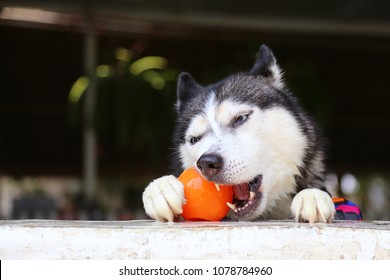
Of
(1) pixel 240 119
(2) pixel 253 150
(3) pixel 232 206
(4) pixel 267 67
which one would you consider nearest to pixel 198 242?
(3) pixel 232 206

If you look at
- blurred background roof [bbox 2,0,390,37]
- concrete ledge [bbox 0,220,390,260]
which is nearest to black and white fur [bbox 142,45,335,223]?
concrete ledge [bbox 0,220,390,260]

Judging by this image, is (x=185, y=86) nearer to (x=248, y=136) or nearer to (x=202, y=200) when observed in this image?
(x=248, y=136)

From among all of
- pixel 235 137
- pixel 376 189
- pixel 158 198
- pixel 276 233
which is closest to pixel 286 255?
pixel 276 233

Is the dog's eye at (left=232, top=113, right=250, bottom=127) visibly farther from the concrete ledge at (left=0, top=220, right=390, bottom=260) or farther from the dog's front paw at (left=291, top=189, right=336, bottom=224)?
the concrete ledge at (left=0, top=220, right=390, bottom=260)

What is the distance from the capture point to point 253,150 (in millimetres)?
2250

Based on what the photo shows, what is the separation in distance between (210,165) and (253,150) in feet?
0.92

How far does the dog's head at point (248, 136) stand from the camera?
2131 millimetres

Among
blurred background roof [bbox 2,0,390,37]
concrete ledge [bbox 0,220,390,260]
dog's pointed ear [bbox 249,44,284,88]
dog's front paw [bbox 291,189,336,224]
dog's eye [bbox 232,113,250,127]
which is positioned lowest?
concrete ledge [bbox 0,220,390,260]

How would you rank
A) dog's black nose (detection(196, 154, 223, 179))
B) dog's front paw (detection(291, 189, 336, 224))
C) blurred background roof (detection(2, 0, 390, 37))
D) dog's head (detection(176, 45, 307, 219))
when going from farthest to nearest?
1. blurred background roof (detection(2, 0, 390, 37))
2. dog's head (detection(176, 45, 307, 219))
3. dog's black nose (detection(196, 154, 223, 179))
4. dog's front paw (detection(291, 189, 336, 224))

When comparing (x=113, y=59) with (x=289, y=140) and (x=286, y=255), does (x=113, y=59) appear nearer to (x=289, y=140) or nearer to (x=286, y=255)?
(x=289, y=140)

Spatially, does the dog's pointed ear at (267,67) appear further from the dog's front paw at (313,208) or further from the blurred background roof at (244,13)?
the blurred background roof at (244,13)

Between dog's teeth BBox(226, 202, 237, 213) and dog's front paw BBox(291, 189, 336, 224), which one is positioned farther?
dog's teeth BBox(226, 202, 237, 213)

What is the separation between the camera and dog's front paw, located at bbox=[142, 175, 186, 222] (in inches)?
78.5

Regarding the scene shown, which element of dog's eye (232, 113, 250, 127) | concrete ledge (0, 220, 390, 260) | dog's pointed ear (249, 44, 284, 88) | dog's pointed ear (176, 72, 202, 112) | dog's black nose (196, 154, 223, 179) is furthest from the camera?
dog's pointed ear (176, 72, 202, 112)
